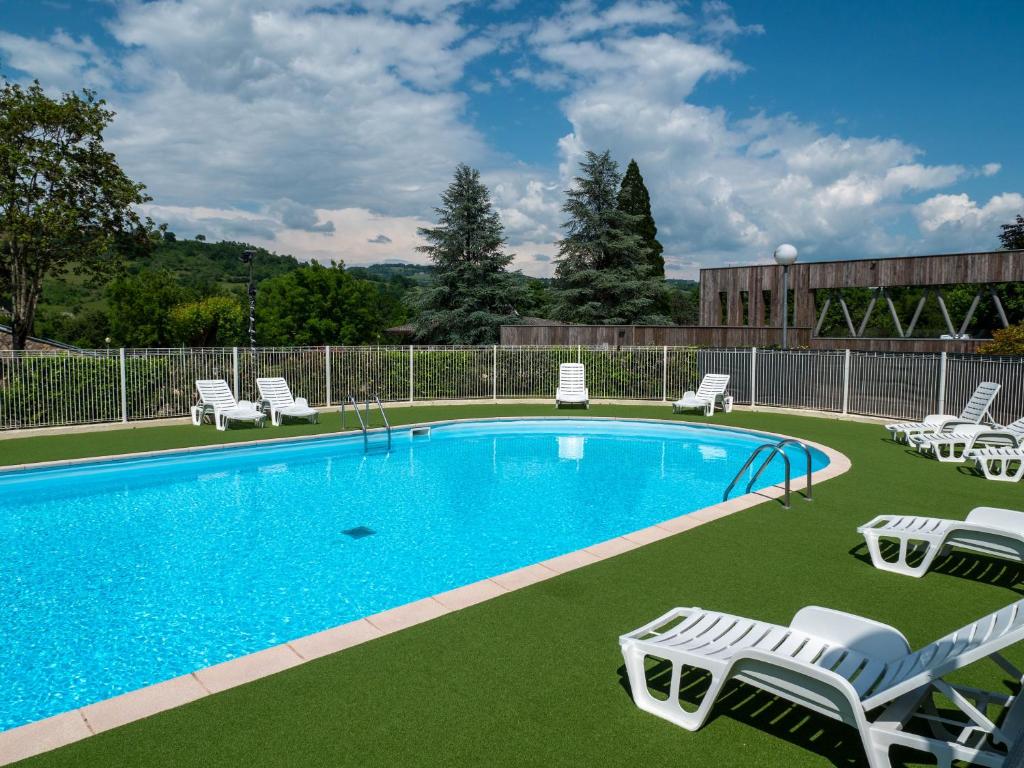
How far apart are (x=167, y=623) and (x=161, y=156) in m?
21.4

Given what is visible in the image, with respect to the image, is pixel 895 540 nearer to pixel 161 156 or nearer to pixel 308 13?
pixel 308 13

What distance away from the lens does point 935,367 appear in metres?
14.2

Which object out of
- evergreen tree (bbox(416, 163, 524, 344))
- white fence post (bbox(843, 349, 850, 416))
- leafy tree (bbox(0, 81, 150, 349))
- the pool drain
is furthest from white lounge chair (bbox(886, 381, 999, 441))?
leafy tree (bbox(0, 81, 150, 349))

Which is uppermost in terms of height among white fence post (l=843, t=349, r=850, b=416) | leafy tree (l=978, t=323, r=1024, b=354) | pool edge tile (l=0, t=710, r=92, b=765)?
leafy tree (l=978, t=323, r=1024, b=354)

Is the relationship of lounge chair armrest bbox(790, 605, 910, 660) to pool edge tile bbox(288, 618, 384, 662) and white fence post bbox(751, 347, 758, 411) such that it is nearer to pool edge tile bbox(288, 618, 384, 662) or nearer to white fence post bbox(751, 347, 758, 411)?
pool edge tile bbox(288, 618, 384, 662)

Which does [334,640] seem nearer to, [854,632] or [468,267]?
[854,632]

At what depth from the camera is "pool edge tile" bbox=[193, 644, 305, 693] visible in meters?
3.53

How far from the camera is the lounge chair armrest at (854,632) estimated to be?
3.14 meters

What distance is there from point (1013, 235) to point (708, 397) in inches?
1385

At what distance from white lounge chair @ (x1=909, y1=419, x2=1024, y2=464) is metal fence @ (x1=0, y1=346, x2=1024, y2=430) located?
9.36ft

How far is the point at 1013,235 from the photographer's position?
3906 centimetres

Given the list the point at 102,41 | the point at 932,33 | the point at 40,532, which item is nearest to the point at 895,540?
the point at 40,532

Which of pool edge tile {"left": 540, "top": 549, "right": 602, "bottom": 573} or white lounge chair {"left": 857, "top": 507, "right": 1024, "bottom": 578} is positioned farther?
pool edge tile {"left": 540, "top": 549, "right": 602, "bottom": 573}

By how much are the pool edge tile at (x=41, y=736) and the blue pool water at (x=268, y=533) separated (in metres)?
1.14
